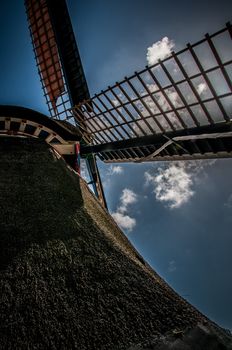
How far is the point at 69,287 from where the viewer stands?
1.75 m

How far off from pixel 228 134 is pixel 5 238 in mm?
3574

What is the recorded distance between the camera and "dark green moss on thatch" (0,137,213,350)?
1.46 m

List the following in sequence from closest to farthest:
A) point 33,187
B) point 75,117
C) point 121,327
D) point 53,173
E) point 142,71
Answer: point 121,327
point 33,187
point 53,173
point 142,71
point 75,117

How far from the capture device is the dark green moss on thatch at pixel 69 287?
1.46 m

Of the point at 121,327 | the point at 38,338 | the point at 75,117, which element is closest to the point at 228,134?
the point at 121,327

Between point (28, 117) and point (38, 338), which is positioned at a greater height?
point (28, 117)

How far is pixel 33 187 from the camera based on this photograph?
2.96 m

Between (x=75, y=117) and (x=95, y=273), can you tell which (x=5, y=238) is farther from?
(x=75, y=117)

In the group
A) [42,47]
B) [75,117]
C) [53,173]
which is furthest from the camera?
[42,47]

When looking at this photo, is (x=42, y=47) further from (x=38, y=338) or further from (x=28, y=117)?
(x=38, y=338)

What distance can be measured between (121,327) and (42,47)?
34.5 feet

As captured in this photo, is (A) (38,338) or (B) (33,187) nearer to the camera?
(A) (38,338)

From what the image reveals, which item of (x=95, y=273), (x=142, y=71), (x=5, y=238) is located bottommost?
(x=95, y=273)

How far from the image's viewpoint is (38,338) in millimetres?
1408
